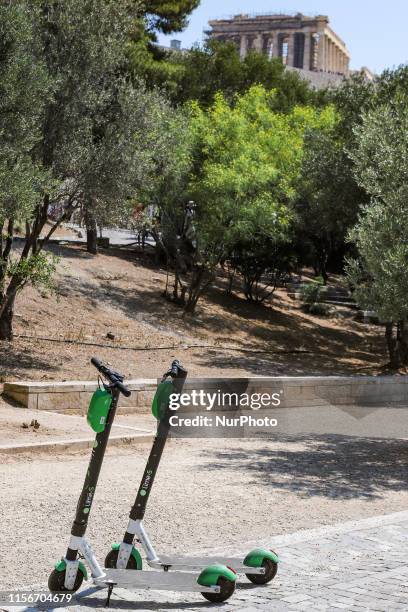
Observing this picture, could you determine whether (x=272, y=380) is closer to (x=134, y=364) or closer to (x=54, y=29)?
(x=134, y=364)

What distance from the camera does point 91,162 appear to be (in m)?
18.0

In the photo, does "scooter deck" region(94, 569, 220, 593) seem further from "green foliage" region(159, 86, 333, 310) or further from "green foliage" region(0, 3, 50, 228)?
"green foliage" region(159, 86, 333, 310)

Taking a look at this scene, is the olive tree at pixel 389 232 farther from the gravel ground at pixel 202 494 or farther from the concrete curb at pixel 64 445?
the concrete curb at pixel 64 445

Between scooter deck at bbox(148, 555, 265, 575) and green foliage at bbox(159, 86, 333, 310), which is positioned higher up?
green foliage at bbox(159, 86, 333, 310)

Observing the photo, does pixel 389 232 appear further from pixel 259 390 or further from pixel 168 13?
pixel 168 13

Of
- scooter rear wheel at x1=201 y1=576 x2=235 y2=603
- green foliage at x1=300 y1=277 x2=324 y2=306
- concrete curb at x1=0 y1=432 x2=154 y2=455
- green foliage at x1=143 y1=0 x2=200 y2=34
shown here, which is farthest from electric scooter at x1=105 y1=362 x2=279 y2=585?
green foliage at x1=143 y1=0 x2=200 y2=34

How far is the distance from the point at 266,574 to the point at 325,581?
40 centimetres

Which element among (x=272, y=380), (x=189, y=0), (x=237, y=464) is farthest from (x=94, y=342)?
(x=189, y=0)

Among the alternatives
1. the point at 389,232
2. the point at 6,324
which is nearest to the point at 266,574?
the point at 389,232

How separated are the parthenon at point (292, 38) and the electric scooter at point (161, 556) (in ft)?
579

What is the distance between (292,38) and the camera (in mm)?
183625

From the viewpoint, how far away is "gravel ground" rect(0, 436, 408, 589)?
6.91 m

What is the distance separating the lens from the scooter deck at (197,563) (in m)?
5.69

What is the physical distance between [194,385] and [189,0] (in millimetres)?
25340
